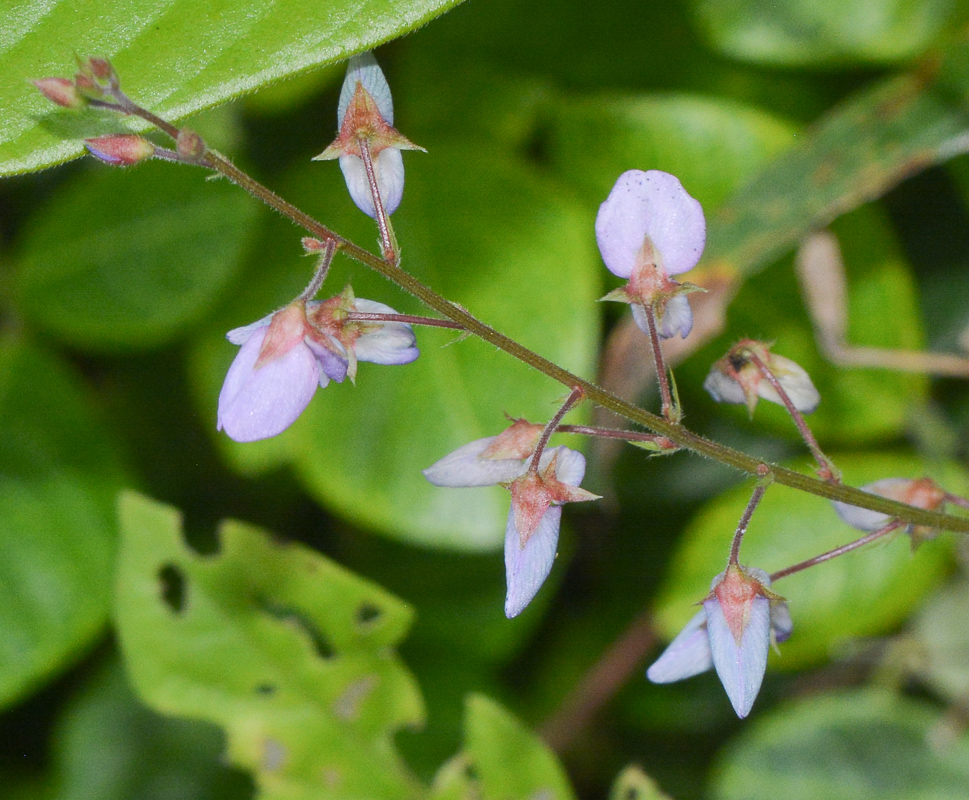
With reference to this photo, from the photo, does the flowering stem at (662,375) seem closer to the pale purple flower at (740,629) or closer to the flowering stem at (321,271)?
the pale purple flower at (740,629)

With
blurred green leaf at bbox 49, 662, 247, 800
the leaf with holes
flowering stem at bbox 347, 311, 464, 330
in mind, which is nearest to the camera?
flowering stem at bbox 347, 311, 464, 330

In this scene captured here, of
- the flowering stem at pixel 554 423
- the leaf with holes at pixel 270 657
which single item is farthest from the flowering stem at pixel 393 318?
the leaf with holes at pixel 270 657

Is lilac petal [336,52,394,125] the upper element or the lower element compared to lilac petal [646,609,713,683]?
upper

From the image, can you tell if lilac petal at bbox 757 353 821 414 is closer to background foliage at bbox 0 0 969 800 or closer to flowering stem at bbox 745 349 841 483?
flowering stem at bbox 745 349 841 483

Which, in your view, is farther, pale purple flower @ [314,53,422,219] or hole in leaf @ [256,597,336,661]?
hole in leaf @ [256,597,336,661]

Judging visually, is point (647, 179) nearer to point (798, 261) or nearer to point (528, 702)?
point (798, 261)

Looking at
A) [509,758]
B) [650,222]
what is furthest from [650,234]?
[509,758]

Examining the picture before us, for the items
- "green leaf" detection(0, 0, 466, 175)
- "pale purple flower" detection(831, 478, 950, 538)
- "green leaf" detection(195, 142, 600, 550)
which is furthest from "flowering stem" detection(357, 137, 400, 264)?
"green leaf" detection(195, 142, 600, 550)
